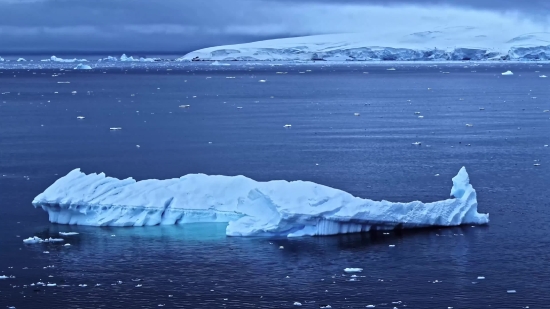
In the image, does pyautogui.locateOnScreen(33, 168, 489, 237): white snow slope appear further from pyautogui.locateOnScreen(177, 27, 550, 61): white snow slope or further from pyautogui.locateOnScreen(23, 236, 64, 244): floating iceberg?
pyautogui.locateOnScreen(177, 27, 550, 61): white snow slope

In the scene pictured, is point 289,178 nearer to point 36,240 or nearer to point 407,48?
point 36,240

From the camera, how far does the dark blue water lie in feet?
37.3

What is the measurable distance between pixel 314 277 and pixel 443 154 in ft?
39.0

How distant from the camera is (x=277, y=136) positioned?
90.1 ft

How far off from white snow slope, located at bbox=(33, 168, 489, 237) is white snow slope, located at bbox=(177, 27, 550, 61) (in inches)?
3157

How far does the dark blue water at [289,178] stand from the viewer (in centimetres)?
Answer: 1138

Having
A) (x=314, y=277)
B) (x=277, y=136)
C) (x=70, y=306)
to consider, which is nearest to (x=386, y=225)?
(x=314, y=277)

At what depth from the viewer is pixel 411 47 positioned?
101875mm

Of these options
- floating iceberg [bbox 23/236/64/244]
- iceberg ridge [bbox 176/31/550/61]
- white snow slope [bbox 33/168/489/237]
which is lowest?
floating iceberg [bbox 23/236/64/244]

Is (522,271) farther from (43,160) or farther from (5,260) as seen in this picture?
(43,160)

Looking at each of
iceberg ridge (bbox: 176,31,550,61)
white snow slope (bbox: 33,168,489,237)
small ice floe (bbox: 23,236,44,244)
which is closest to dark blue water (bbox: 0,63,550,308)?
small ice floe (bbox: 23,236,44,244)

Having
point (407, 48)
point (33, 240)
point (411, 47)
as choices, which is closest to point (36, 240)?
point (33, 240)

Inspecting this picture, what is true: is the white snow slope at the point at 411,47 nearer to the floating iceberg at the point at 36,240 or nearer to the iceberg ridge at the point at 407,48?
the iceberg ridge at the point at 407,48

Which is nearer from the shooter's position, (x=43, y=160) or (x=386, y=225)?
(x=386, y=225)
